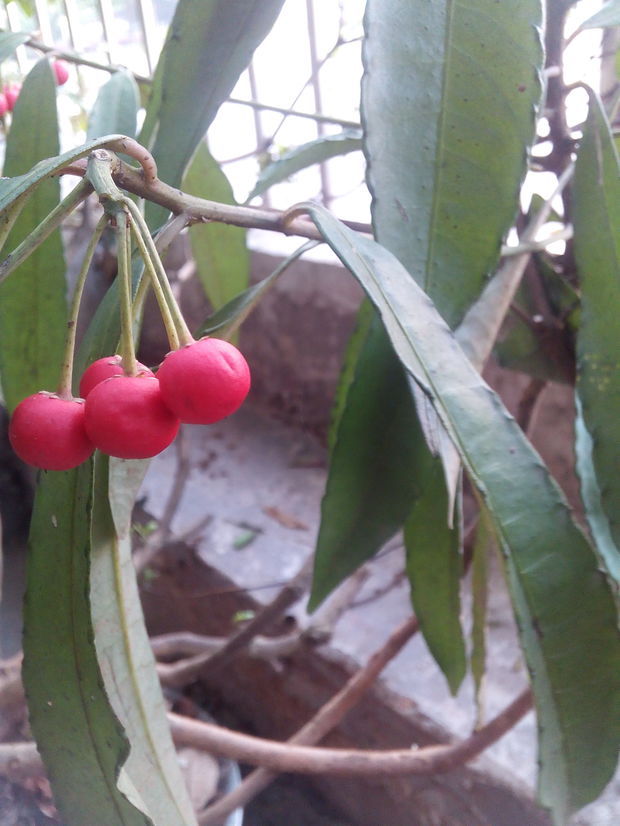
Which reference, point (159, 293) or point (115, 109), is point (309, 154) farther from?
point (159, 293)

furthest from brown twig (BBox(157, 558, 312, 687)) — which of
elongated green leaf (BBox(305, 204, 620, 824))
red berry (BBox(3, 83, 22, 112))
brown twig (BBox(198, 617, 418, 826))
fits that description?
red berry (BBox(3, 83, 22, 112))

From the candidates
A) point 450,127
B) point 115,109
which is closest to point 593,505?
point 450,127

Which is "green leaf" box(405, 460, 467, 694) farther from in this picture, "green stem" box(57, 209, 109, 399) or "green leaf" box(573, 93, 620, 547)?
"green stem" box(57, 209, 109, 399)

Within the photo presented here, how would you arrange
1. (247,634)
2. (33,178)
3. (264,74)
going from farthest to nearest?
(264,74) → (247,634) → (33,178)

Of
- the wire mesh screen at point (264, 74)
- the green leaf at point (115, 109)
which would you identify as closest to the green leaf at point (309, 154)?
the green leaf at point (115, 109)

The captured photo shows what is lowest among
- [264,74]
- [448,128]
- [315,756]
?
[315,756]

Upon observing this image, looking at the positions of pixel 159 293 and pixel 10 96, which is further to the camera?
pixel 10 96
